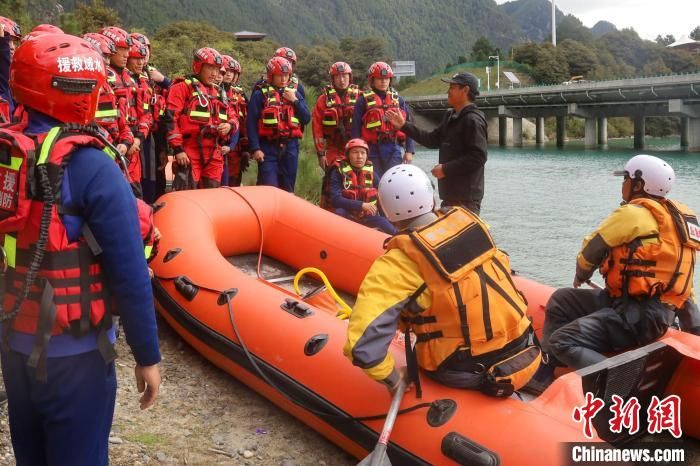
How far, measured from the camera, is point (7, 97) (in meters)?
3.71

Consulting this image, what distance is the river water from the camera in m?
6.61

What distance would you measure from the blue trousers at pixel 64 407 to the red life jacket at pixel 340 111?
428cm

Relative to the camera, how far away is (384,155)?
17.3ft

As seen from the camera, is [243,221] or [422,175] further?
[243,221]

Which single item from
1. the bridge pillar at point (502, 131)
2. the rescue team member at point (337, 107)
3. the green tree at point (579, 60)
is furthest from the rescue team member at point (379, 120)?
the green tree at point (579, 60)

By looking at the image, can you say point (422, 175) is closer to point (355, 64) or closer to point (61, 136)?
point (61, 136)

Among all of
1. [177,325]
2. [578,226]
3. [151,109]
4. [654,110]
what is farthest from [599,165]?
[177,325]

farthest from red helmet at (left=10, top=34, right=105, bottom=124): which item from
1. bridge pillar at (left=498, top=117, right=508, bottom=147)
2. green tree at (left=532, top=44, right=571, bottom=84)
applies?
green tree at (left=532, top=44, right=571, bottom=84)

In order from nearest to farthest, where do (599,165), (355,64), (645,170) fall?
(645,170), (599,165), (355,64)

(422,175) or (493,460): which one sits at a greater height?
(422,175)

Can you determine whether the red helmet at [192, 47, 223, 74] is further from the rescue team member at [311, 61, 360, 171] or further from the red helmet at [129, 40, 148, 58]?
the rescue team member at [311, 61, 360, 171]

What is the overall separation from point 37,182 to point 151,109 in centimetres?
349

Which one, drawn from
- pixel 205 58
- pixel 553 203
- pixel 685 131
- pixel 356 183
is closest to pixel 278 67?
pixel 205 58

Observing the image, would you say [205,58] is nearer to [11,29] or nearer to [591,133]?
[11,29]
